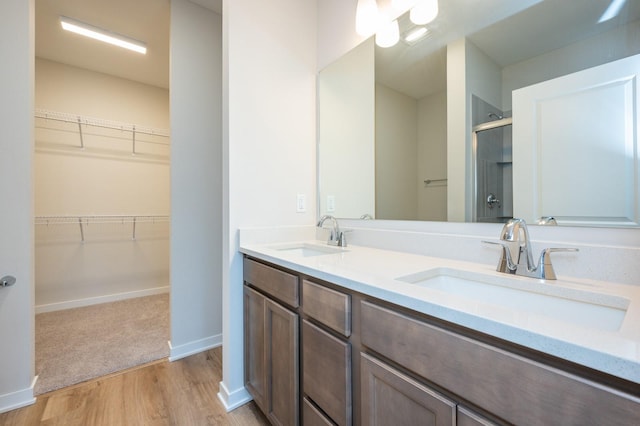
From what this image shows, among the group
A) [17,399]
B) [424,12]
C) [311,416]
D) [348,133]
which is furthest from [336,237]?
[17,399]

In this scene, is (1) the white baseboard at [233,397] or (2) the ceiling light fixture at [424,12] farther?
(1) the white baseboard at [233,397]

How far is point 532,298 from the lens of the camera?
82 centimetres

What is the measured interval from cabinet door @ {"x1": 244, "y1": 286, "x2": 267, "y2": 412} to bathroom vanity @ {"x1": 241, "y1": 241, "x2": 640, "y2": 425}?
15 mm

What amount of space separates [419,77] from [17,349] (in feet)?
8.82

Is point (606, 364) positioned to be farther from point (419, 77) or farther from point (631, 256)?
point (419, 77)

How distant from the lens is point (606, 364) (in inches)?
15.9

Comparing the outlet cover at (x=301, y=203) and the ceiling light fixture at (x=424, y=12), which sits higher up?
the ceiling light fixture at (x=424, y=12)

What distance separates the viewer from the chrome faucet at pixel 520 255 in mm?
867

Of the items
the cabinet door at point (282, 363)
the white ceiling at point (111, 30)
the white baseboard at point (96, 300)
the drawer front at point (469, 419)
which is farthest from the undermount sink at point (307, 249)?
the white baseboard at point (96, 300)

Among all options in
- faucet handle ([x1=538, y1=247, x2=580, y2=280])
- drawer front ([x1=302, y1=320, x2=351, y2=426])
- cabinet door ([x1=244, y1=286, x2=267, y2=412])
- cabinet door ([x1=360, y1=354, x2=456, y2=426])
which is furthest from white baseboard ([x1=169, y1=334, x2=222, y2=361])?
faucet handle ([x1=538, y1=247, x2=580, y2=280])

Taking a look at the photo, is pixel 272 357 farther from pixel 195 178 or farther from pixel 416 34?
pixel 416 34

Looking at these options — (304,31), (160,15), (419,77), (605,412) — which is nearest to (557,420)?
(605,412)

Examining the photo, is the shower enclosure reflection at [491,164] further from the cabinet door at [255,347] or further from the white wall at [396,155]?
the cabinet door at [255,347]

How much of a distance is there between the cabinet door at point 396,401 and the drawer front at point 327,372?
0.26 feet
